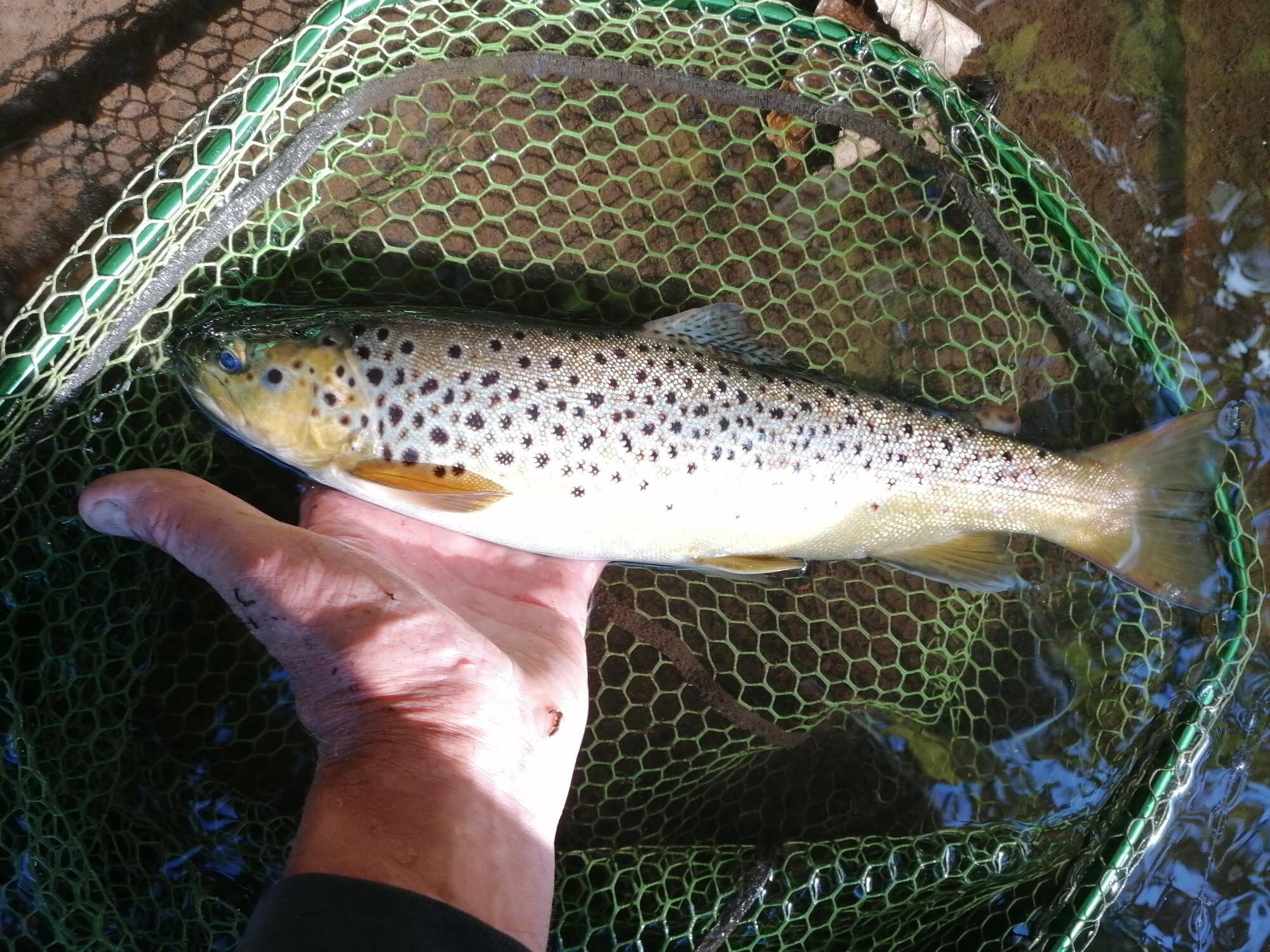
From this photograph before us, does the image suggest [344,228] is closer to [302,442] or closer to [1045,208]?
[302,442]

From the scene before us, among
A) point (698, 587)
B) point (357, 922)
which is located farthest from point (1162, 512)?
point (357, 922)

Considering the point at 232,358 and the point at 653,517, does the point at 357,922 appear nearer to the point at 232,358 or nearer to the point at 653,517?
the point at 653,517

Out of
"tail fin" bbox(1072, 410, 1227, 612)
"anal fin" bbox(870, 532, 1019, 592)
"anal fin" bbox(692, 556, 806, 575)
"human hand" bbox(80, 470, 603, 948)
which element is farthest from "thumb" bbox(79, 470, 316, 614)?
"tail fin" bbox(1072, 410, 1227, 612)

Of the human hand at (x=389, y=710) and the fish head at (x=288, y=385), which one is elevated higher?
the fish head at (x=288, y=385)

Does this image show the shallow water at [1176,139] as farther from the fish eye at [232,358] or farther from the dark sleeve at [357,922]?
the dark sleeve at [357,922]

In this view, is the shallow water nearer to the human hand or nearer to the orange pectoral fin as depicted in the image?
the orange pectoral fin

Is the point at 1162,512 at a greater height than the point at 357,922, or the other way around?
the point at 1162,512

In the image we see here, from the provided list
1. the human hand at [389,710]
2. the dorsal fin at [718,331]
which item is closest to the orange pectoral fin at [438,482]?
the human hand at [389,710]
